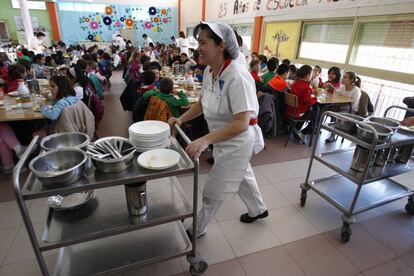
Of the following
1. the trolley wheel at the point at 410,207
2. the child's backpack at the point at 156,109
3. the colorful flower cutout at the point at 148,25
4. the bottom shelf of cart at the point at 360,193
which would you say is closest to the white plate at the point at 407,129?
the bottom shelf of cart at the point at 360,193

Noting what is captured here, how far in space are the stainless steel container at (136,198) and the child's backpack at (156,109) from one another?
151 cm

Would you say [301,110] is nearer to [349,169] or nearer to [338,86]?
[338,86]

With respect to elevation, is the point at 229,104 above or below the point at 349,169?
above

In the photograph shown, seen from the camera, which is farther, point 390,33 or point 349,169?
point 390,33

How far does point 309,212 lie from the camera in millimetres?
2281

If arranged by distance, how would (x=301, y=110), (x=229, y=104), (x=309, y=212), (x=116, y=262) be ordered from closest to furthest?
(x=229, y=104)
(x=116, y=262)
(x=309, y=212)
(x=301, y=110)

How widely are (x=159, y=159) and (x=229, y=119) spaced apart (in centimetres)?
52

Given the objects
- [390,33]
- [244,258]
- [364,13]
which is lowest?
[244,258]

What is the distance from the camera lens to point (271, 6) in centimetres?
626

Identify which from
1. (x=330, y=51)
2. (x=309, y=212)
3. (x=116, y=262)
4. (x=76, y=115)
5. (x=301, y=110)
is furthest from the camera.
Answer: (x=330, y=51)

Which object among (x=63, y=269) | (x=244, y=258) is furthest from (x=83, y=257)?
(x=244, y=258)

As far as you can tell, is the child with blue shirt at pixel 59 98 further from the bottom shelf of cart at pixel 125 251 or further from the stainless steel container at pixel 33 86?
the bottom shelf of cart at pixel 125 251

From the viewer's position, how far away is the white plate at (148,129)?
133cm

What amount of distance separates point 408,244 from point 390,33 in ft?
11.8
